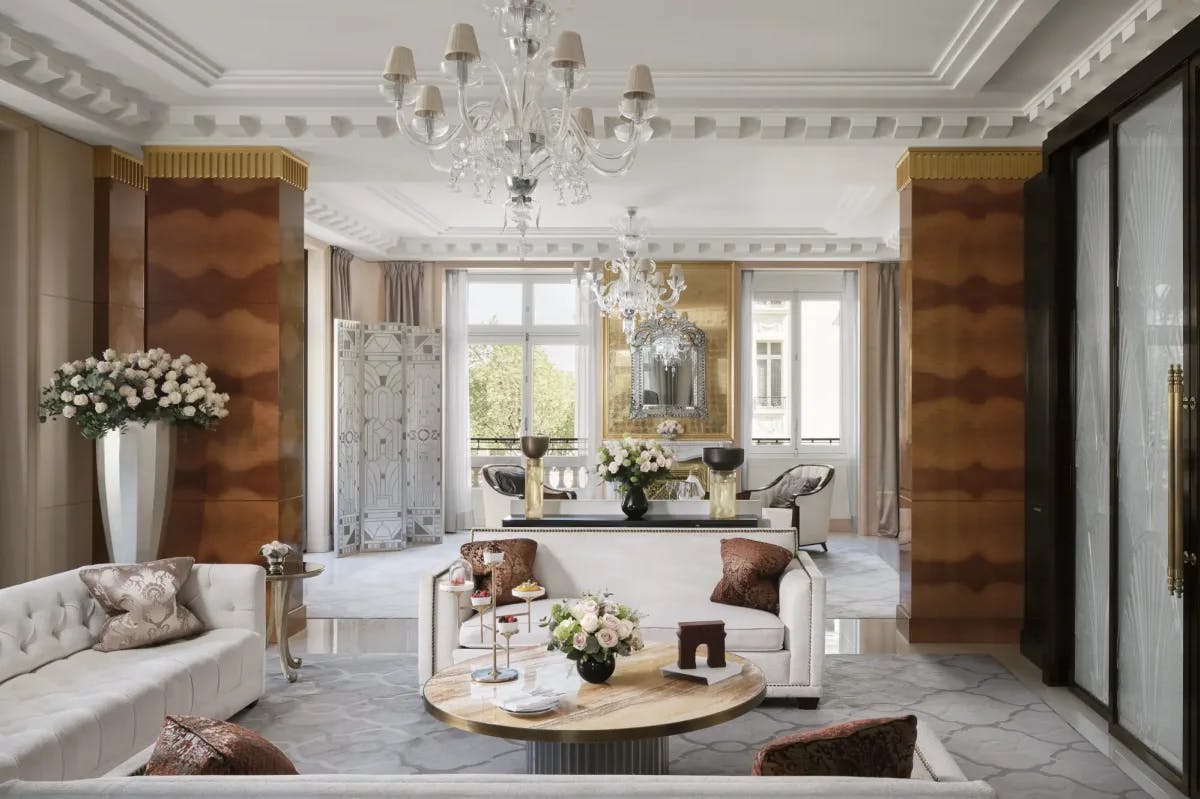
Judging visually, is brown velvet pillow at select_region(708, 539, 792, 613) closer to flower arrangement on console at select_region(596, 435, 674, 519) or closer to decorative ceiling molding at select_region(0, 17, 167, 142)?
flower arrangement on console at select_region(596, 435, 674, 519)

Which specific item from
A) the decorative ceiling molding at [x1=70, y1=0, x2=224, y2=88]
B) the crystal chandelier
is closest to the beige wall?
the decorative ceiling molding at [x1=70, y1=0, x2=224, y2=88]

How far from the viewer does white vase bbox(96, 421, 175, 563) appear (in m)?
5.36

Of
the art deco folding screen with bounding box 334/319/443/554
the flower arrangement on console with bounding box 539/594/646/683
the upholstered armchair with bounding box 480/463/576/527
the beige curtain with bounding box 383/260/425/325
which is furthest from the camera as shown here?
the beige curtain with bounding box 383/260/425/325

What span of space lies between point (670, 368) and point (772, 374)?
128 cm

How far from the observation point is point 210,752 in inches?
76.8

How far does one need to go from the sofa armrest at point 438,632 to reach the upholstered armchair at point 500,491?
10.7 feet

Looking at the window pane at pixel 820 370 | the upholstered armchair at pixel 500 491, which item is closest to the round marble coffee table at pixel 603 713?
the upholstered armchair at pixel 500 491

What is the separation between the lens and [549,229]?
31.9 feet

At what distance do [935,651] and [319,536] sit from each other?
20.5 ft

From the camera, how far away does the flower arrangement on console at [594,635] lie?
11.3 ft

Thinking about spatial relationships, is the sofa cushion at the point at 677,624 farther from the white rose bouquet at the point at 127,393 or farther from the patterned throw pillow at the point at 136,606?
the white rose bouquet at the point at 127,393

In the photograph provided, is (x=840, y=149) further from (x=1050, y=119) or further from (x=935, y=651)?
(x=935, y=651)

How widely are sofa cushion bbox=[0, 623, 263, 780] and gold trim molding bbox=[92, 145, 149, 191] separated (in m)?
2.76

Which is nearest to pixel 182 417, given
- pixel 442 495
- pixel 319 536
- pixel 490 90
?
pixel 490 90
